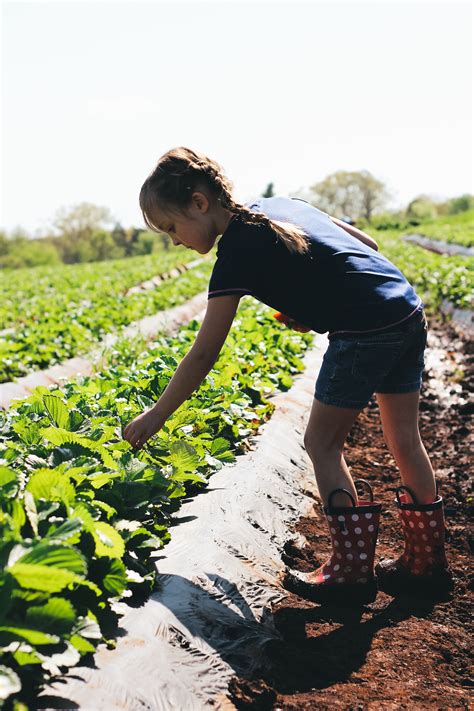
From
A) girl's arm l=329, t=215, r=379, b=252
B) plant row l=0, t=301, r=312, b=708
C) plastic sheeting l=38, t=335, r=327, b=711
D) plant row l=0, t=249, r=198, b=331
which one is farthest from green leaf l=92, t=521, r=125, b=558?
plant row l=0, t=249, r=198, b=331

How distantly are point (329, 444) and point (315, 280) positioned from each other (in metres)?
0.62

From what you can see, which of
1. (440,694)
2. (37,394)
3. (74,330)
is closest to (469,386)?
(37,394)

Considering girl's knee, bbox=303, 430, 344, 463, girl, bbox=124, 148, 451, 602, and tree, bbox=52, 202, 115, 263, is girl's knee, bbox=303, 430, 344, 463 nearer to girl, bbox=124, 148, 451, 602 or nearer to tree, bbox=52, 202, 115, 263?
girl, bbox=124, 148, 451, 602

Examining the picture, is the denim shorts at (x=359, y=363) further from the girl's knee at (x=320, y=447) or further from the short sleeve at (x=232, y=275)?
the short sleeve at (x=232, y=275)

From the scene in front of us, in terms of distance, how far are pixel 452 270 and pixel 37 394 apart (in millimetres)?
10628

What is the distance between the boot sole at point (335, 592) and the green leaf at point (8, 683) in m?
1.41

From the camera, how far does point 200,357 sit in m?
2.77

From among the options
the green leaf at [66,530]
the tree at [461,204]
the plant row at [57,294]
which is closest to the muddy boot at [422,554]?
the green leaf at [66,530]

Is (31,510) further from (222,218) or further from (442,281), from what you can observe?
(442,281)

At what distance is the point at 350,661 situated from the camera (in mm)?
2521

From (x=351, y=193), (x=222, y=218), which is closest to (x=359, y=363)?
(x=222, y=218)

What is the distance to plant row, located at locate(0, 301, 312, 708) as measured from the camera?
6.24 ft

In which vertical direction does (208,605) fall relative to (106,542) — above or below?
below

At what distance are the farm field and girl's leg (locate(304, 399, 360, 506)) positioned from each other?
1.54 ft
